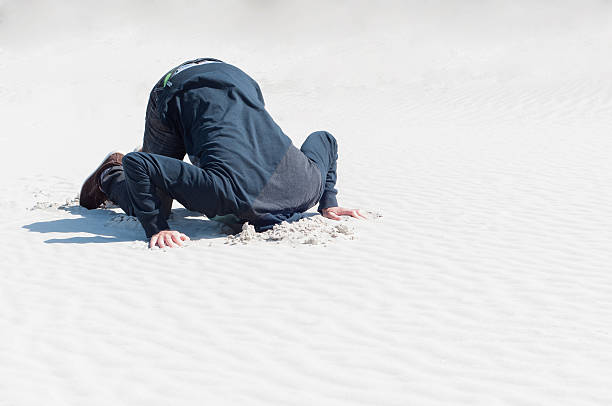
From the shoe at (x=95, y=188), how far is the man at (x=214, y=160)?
0.46m

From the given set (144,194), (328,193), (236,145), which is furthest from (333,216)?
(144,194)

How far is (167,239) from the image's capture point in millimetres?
4738

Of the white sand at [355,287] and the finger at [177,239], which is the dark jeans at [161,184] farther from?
the white sand at [355,287]

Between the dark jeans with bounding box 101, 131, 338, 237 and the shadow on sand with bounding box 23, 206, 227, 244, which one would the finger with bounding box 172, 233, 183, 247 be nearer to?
the dark jeans with bounding box 101, 131, 338, 237

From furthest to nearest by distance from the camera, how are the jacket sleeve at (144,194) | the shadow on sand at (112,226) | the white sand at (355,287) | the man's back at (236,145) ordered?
1. the shadow on sand at (112,226)
2. the man's back at (236,145)
3. the jacket sleeve at (144,194)
4. the white sand at (355,287)

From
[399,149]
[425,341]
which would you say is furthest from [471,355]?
[399,149]

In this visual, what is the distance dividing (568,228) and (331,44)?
24.6 metres

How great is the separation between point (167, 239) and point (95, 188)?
1.38 meters

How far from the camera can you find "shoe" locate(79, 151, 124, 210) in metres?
5.40

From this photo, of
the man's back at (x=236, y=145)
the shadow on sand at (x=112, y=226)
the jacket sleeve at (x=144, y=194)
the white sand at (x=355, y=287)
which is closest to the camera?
the white sand at (x=355, y=287)

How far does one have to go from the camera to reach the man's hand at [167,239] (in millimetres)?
4715

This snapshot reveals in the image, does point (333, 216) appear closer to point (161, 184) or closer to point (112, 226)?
point (161, 184)

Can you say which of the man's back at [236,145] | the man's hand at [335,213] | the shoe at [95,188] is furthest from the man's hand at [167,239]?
the man's hand at [335,213]

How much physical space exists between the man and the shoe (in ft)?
1.51
